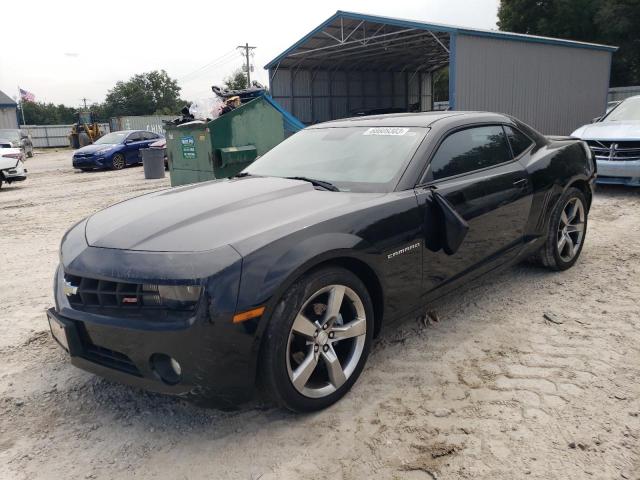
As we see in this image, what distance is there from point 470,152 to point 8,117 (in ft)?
179

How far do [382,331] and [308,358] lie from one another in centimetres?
60

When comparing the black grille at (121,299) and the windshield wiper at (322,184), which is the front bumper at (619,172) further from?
the black grille at (121,299)

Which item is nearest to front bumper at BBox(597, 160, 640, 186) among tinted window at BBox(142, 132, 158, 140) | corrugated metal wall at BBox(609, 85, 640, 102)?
tinted window at BBox(142, 132, 158, 140)

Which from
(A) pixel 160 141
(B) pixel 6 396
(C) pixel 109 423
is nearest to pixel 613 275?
(C) pixel 109 423

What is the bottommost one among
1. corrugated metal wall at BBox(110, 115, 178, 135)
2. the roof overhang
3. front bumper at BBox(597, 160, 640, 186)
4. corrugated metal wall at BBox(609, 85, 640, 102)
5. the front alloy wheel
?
the front alloy wheel

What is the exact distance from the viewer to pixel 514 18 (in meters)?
34.6

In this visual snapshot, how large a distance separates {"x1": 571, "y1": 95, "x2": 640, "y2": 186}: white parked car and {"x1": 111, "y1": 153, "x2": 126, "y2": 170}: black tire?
14.3 m

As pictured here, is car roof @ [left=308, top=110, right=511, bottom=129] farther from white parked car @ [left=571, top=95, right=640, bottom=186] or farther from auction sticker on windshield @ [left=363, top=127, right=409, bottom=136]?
white parked car @ [left=571, top=95, right=640, bottom=186]

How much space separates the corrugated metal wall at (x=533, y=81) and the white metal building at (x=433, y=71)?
27 mm

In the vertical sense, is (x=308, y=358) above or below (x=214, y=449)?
above

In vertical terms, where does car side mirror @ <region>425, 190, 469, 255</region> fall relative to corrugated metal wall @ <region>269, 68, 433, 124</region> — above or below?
below

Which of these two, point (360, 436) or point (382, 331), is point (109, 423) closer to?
point (360, 436)

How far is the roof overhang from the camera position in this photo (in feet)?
48.3

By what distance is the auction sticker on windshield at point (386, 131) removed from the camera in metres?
3.55
